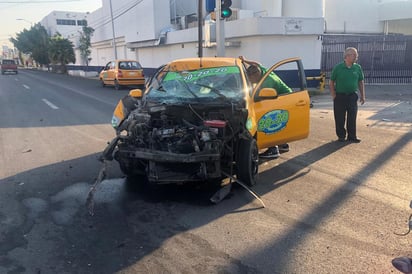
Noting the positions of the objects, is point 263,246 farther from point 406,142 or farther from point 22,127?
point 22,127

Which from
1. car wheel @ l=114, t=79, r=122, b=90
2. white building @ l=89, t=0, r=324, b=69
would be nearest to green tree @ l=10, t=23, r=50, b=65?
white building @ l=89, t=0, r=324, b=69

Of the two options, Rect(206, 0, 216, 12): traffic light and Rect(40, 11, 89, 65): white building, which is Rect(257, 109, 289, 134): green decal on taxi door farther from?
Rect(40, 11, 89, 65): white building

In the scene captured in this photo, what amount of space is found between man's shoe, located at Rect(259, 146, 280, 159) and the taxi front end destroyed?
5.31ft

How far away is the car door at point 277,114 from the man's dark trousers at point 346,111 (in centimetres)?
163

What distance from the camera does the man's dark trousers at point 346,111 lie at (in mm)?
8047

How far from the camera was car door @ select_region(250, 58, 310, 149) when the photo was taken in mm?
5941

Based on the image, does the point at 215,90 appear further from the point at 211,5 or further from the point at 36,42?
the point at 36,42

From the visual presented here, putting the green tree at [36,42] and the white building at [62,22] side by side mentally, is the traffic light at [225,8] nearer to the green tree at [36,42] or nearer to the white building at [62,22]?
the green tree at [36,42]

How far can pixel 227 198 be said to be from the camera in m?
5.08

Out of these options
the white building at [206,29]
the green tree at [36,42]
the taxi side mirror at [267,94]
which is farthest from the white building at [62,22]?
the taxi side mirror at [267,94]

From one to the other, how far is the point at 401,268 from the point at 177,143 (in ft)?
8.95

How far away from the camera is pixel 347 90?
8000mm

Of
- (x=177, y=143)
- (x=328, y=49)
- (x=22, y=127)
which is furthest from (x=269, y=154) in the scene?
(x=328, y=49)

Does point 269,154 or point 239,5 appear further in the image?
point 239,5
